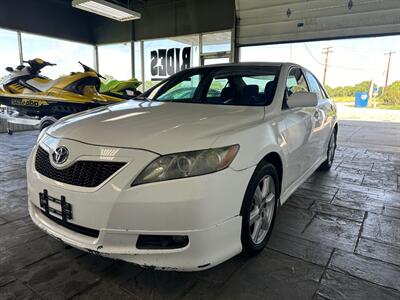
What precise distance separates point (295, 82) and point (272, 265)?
5.35 feet

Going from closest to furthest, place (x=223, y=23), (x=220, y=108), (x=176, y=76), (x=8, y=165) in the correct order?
(x=220, y=108)
(x=176, y=76)
(x=8, y=165)
(x=223, y=23)

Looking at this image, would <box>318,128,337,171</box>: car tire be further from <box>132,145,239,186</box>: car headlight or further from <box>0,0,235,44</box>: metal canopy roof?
<box>0,0,235,44</box>: metal canopy roof

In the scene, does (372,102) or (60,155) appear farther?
(372,102)

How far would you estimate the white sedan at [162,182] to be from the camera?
4.31 ft

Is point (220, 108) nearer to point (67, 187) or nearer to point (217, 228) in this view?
point (217, 228)

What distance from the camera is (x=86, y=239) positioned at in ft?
4.67

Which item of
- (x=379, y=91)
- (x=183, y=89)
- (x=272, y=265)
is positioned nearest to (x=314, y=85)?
(x=183, y=89)

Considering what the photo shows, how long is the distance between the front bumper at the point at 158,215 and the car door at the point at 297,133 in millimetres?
884

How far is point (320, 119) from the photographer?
118 inches

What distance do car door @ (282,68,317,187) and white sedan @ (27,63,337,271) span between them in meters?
0.17

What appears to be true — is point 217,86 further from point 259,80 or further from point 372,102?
point 372,102

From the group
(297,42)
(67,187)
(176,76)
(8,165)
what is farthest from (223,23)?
(67,187)

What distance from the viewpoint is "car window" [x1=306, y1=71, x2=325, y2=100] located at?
3.11 metres

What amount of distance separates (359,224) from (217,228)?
1.59 metres
